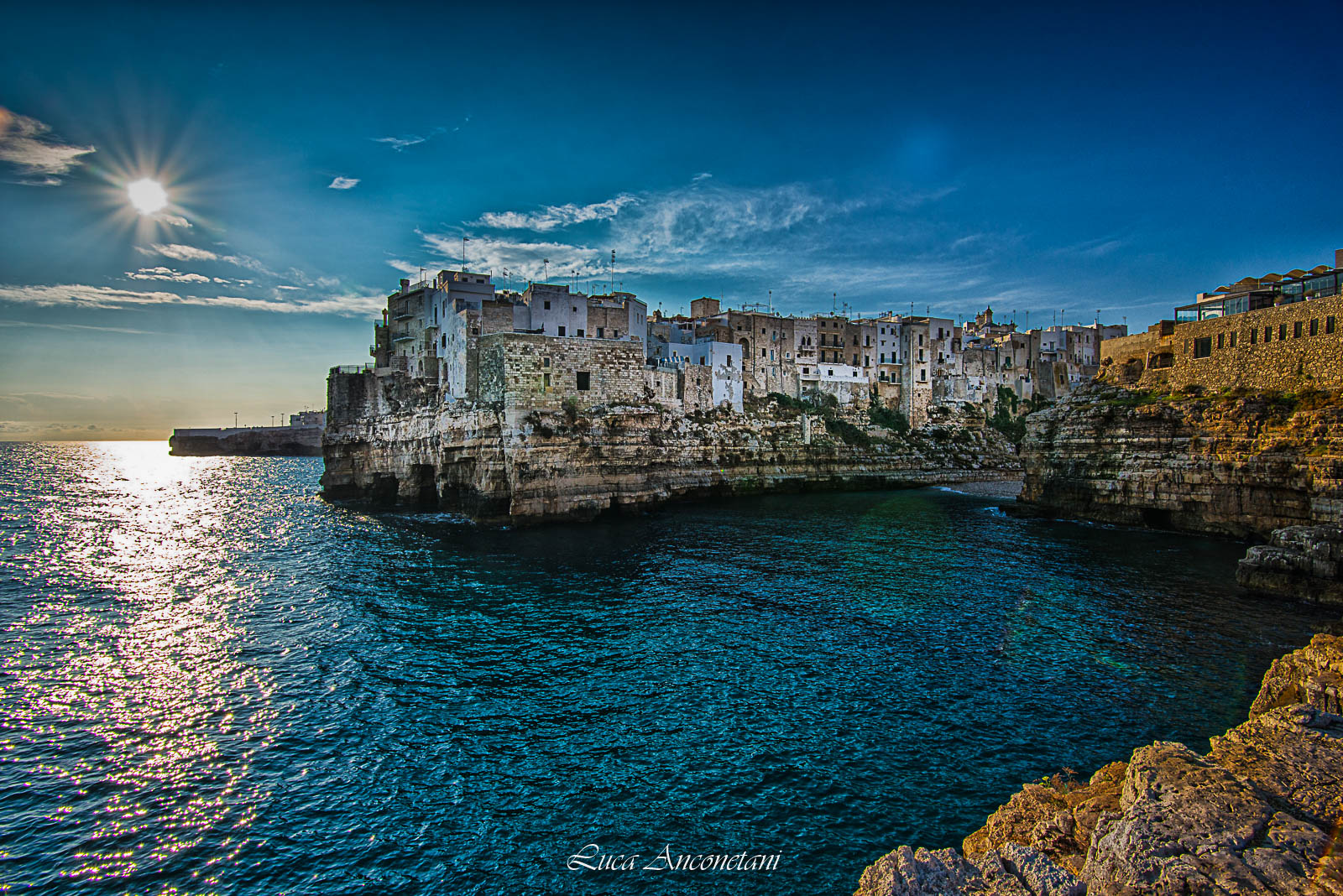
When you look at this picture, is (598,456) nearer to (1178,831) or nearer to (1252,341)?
(1252,341)

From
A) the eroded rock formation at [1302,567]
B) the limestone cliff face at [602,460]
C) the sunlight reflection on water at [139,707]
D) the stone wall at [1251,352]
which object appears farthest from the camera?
the limestone cliff face at [602,460]

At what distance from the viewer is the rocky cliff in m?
39.4

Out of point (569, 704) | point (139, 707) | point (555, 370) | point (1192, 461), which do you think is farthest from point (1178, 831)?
point (555, 370)

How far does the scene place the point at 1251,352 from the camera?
104ft

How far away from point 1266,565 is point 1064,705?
45.9 ft

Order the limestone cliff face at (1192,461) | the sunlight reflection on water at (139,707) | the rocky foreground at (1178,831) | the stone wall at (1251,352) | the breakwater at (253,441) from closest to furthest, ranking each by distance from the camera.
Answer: the rocky foreground at (1178,831) < the sunlight reflection on water at (139,707) < the limestone cliff face at (1192,461) < the stone wall at (1251,352) < the breakwater at (253,441)

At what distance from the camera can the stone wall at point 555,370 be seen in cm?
4000

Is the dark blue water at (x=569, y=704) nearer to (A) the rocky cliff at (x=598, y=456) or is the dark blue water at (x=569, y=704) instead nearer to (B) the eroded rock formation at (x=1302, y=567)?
(B) the eroded rock formation at (x=1302, y=567)

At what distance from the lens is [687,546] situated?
103ft

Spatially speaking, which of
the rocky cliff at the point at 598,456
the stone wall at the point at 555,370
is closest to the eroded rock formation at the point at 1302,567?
the rocky cliff at the point at 598,456

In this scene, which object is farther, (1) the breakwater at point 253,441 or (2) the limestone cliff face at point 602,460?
(1) the breakwater at point 253,441

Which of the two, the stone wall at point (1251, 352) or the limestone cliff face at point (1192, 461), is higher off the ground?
the stone wall at point (1251, 352)

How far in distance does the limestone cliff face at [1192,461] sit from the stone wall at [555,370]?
28361 mm

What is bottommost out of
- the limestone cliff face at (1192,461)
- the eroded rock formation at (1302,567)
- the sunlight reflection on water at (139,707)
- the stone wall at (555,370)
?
the sunlight reflection on water at (139,707)
